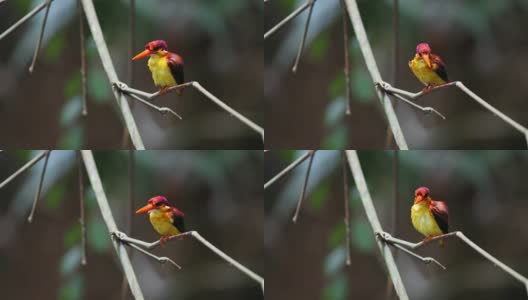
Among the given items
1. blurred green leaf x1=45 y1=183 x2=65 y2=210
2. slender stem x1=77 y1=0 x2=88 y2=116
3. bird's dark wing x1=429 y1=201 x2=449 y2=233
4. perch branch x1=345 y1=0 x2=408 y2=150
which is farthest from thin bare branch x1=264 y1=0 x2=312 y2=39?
blurred green leaf x1=45 y1=183 x2=65 y2=210


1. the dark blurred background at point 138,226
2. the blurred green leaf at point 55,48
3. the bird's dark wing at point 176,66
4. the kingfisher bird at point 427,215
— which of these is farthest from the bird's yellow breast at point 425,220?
the blurred green leaf at point 55,48

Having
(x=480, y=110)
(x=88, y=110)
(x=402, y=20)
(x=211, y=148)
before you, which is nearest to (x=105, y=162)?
(x=88, y=110)

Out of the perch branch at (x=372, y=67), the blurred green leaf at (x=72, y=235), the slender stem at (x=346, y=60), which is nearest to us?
the perch branch at (x=372, y=67)

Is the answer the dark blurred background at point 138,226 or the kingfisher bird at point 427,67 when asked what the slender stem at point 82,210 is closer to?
the dark blurred background at point 138,226

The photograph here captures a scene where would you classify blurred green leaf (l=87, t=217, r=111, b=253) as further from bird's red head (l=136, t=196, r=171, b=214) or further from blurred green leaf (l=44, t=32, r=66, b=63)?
blurred green leaf (l=44, t=32, r=66, b=63)

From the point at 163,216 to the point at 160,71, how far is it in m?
0.39

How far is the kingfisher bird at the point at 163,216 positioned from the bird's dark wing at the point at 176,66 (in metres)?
0.33

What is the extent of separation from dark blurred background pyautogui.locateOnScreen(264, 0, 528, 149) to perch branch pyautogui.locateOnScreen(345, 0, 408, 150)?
0.04m

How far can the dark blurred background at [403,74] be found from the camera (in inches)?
88.4

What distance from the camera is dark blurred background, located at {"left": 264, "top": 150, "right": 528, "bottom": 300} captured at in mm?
2264

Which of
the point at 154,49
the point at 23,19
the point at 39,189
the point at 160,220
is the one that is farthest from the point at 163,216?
the point at 23,19

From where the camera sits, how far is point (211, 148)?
2309 mm

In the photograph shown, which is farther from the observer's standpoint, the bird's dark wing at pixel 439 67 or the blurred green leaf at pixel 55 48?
the blurred green leaf at pixel 55 48

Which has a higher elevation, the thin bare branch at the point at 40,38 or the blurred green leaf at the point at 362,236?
the thin bare branch at the point at 40,38
